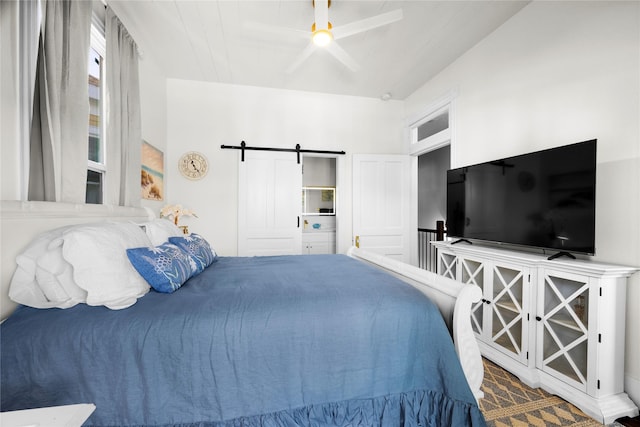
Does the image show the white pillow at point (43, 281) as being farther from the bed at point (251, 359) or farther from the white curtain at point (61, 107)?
the white curtain at point (61, 107)

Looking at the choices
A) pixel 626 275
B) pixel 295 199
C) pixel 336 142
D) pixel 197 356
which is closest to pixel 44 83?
pixel 197 356

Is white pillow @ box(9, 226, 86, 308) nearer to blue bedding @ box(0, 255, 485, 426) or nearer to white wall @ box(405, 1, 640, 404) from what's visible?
blue bedding @ box(0, 255, 485, 426)

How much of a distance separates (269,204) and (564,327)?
325 centimetres

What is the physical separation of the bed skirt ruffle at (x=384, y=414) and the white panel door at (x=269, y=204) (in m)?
2.74

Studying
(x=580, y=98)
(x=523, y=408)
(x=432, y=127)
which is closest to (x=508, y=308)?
(x=523, y=408)

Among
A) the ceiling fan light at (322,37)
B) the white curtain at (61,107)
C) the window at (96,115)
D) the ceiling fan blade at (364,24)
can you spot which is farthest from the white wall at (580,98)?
the window at (96,115)

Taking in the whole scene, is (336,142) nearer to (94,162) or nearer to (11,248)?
(94,162)

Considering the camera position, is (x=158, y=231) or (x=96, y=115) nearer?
(x=158, y=231)

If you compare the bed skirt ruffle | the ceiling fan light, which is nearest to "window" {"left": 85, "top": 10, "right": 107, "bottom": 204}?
the ceiling fan light

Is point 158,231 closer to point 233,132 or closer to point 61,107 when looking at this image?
point 61,107

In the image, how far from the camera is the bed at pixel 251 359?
1047mm

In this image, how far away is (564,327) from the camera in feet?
5.82

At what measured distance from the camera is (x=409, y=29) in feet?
8.45

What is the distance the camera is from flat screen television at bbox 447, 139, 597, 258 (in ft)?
5.65
